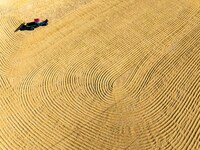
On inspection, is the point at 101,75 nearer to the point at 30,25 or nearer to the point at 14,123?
the point at 14,123

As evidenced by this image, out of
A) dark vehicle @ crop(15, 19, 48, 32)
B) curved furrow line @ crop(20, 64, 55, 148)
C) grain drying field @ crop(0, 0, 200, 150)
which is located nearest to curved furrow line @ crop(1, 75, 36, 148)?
grain drying field @ crop(0, 0, 200, 150)

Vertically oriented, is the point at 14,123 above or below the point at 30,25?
below

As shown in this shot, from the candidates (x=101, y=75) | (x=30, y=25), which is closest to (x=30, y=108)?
(x=101, y=75)

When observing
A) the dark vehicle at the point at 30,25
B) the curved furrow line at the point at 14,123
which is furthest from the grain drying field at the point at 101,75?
the dark vehicle at the point at 30,25

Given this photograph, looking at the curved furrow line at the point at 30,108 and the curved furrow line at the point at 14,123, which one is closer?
the curved furrow line at the point at 14,123

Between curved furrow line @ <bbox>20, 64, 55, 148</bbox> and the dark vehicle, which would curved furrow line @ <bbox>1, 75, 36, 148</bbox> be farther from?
the dark vehicle

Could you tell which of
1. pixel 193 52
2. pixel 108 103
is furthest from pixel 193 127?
pixel 193 52

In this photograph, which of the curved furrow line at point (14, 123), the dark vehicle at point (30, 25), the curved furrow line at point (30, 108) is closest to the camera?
the curved furrow line at point (14, 123)

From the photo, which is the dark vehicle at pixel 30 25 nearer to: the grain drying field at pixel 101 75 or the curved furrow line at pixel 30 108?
the grain drying field at pixel 101 75
